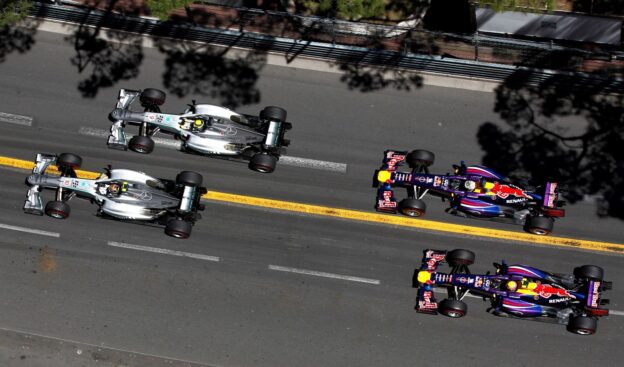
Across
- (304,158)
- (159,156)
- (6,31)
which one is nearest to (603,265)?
(304,158)

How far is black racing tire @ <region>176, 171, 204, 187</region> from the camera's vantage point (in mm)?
23453

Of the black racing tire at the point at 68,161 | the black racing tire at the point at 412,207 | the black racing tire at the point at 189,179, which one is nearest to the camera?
the black racing tire at the point at 412,207

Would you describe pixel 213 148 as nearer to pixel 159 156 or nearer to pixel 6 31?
pixel 159 156

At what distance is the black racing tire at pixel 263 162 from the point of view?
77.9 ft

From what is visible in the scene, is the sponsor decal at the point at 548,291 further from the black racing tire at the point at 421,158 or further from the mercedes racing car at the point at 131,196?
the mercedes racing car at the point at 131,196

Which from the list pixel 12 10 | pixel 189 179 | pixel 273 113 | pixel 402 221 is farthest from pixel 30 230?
pixel 402 221

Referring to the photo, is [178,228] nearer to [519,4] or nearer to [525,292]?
[525,292]

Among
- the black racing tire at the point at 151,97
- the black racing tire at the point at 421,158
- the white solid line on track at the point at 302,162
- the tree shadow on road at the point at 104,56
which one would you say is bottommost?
the white solid line on track at the point at 302,162

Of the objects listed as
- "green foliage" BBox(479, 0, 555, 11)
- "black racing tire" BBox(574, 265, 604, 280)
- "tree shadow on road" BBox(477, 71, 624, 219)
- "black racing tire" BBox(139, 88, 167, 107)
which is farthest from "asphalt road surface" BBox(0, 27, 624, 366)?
"green foliage" BBox(479, 0, 555, 11)

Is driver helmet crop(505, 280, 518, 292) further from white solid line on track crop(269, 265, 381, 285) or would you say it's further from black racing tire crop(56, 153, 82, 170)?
black racing tire crop(56, 153, 82, 170)

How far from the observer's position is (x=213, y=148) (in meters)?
23.9

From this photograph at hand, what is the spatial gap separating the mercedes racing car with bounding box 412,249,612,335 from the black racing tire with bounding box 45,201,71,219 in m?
11.8

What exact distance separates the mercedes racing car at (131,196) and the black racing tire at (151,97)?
2512 millimetres

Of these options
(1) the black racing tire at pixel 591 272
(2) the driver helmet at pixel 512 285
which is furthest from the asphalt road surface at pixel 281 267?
(2) the driver helmet at pixel 512 285
